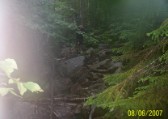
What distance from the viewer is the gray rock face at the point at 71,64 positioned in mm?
16359

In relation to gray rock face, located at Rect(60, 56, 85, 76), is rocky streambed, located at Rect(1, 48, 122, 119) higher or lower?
lower

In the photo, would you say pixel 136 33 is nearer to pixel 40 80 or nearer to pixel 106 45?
pixel 40 80

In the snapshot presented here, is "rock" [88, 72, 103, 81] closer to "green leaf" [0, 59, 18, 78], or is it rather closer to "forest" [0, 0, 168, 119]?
"forest" [0, 0, 168, 119]

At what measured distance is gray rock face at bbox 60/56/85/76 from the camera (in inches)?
644

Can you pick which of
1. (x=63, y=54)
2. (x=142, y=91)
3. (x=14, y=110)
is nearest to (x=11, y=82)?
(x=142, y=91)

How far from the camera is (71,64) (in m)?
16.9

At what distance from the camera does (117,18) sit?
19.9 m

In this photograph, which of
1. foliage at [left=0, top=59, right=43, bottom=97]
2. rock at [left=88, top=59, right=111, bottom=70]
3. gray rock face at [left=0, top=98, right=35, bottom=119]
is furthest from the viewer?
rock at [left=88, top=59, right=111, bottom=70]

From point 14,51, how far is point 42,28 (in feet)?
9.09

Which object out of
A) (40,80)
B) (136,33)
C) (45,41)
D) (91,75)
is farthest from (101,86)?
(136,33)
